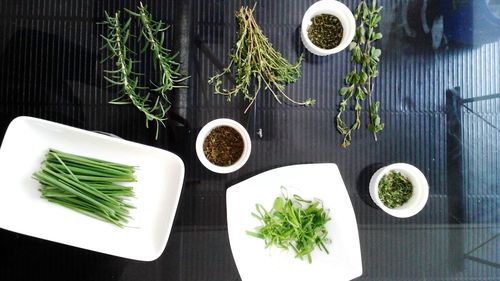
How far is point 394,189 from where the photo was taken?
106cm

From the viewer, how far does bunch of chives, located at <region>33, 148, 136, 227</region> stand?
0.95 meters

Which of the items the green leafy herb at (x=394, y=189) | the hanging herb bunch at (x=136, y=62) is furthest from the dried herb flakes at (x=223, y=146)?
the green leafy herb at (x=394, y=189)

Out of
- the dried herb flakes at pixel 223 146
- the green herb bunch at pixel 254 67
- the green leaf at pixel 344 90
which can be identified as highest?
the green herb bunch at pixel 254 67

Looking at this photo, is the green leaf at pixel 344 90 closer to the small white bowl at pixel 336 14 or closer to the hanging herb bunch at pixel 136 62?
the small white bowl at pixel 336 14

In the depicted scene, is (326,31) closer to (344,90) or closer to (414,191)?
(344,90)

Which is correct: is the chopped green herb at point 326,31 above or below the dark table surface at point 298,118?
above

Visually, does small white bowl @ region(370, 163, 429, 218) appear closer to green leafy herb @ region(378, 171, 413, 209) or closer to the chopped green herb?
green leafy herb @ region(378, 171, 413, 209)

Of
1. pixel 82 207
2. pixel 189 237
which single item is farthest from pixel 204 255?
pixel 82 207

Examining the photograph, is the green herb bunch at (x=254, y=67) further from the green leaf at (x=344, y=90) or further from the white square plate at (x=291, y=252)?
the white square plate at (x=291, y=252)

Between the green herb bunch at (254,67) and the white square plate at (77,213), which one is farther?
the green herb bunch at (254,67)

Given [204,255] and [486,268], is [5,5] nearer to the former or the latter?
[204,255]

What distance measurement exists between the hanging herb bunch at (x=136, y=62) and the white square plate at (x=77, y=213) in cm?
11

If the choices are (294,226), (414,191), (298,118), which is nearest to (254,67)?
(298,118)

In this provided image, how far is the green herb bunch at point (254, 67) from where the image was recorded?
3.42 ft
